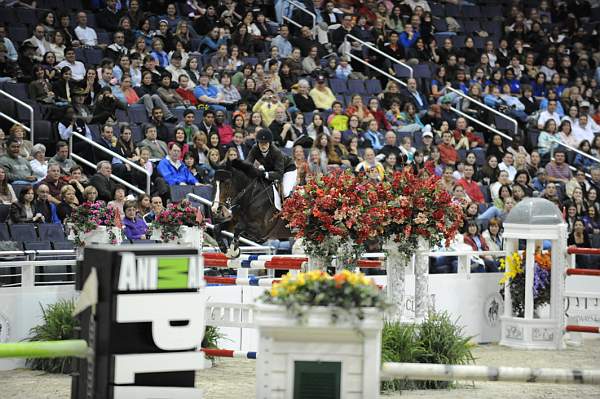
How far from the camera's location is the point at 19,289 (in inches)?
424

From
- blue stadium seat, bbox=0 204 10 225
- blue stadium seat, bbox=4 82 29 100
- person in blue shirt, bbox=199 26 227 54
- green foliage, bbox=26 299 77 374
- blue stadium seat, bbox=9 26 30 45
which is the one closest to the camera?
green foliage, bbox=26 299 77 374

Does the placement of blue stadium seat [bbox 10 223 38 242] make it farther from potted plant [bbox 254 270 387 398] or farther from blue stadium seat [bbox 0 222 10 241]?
potted plant [bbox 254 270 387 398]

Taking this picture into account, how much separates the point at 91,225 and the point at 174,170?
13.6 feet

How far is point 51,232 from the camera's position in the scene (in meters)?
13.0

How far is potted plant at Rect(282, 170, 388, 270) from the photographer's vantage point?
416 inches

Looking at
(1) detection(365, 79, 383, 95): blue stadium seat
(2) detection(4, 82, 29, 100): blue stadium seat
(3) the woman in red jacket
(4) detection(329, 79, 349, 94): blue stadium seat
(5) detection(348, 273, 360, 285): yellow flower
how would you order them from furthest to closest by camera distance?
(1) detection(365, 79, 383, 95): blue stadium seat, (4) detection(329, 79, 349, 94): blue stadium seat, (2) detection(4, 82, 29, 100): blue stadium seat, (3) the woman in red jacket, (5) detection(348, 273, 360, 285): yellow flower

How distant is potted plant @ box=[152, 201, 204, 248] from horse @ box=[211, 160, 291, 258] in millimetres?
1469

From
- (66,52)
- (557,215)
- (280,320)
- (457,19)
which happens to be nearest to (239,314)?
(280,320)

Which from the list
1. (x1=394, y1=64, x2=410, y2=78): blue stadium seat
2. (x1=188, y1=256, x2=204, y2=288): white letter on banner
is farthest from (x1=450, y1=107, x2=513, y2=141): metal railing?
(x1=188, y1=256, x2=204, y2=288): white letter on banner

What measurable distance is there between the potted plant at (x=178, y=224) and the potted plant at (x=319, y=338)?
5441 millimetres

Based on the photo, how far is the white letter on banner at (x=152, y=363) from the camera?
20.9ft

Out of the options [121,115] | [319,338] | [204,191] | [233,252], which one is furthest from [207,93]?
[319,338]

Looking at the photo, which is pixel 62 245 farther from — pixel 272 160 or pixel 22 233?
pixel 272 160

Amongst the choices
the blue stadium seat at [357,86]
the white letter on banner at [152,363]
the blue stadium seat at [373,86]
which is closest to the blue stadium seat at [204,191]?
the blue stadium seat at [357,86]
